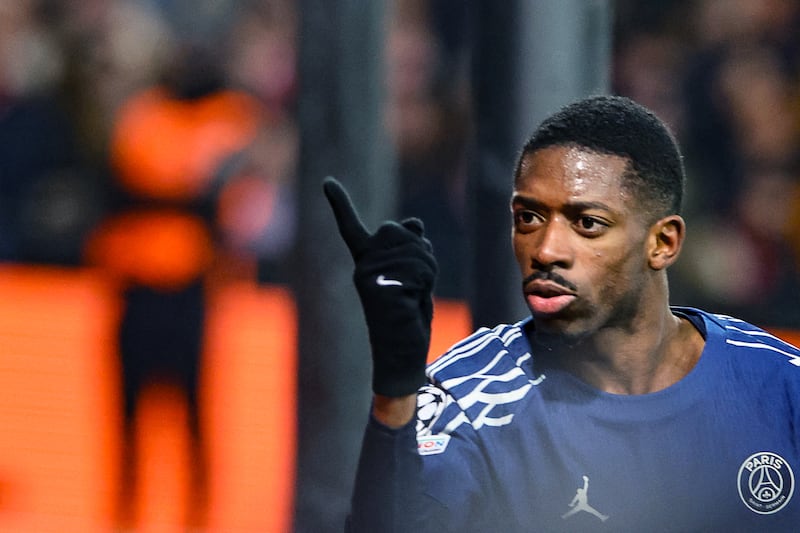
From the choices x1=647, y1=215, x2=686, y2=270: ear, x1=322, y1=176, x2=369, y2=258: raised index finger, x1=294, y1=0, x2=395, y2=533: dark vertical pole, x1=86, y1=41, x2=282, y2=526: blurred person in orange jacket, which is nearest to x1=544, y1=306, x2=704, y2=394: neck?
x1=647, y1=215, x2=686, y2=270: ear

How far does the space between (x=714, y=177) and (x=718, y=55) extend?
0.56 metres

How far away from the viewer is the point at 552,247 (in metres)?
2.90

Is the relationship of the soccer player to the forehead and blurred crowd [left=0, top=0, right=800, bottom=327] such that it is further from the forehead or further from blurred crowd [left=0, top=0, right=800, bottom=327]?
blurred crowd [left=0, top=0, right=800, bottom=327]

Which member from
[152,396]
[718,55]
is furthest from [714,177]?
[152,396]

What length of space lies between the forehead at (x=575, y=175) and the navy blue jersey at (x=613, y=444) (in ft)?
1.23

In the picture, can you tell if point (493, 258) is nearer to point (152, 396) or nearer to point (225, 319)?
point (152, 396)

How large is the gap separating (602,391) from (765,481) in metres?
0.38

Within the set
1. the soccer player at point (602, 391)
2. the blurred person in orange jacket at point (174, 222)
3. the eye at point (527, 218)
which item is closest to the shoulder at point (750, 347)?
the soccer player at point (602, 391)

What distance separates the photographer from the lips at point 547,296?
2896 mm

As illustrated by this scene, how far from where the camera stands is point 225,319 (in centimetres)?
756

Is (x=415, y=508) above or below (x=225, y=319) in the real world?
above

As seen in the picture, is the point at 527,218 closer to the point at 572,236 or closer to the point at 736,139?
the point at 572,236

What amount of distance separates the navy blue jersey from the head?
0.17 m

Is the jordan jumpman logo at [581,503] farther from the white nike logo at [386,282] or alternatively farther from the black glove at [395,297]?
the white nike logo at [386,282]
